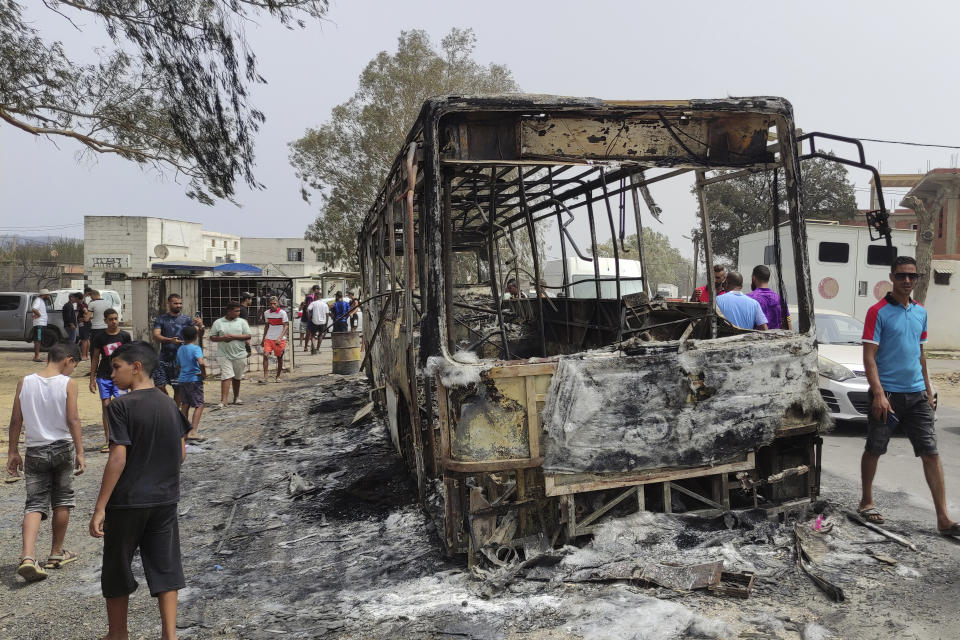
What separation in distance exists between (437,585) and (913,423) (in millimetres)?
3477

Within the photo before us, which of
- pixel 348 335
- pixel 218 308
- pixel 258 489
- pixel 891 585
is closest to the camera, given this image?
pixel 891 585

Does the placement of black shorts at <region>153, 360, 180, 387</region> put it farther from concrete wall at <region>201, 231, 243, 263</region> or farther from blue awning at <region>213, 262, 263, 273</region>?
concrete wall at <region>201, 231, 243, 263</region>

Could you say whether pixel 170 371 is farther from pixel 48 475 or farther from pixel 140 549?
pixel 140 549

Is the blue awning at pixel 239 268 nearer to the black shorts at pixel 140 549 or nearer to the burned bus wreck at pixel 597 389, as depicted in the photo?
the burned bus wreck at pixel 597 389

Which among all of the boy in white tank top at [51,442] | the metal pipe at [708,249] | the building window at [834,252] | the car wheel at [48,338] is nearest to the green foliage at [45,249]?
the car wheel at [48,338]

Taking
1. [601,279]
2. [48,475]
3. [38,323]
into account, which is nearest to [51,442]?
[48,475]

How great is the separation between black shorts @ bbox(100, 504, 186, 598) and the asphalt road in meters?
4.88

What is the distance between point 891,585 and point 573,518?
5.91 feet

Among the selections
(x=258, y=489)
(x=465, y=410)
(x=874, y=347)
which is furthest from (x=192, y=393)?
(x=874, y=347)

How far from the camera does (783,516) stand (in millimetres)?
4688

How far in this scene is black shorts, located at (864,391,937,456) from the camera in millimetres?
4848

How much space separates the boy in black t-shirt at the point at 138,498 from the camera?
3393 mm

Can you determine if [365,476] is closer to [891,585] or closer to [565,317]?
[565,317]

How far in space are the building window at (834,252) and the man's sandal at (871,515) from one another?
17491 millimetres
